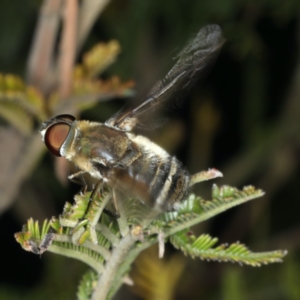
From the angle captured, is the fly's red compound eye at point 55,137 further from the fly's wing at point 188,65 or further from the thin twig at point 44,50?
the thin twig at point 44,50

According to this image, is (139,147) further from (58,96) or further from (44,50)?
(44,50)

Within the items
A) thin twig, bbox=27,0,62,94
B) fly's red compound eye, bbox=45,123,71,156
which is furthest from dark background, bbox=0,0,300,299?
fly's red compound eye, bbox=45,123,71,156

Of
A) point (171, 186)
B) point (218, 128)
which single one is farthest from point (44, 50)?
point (218, 128)

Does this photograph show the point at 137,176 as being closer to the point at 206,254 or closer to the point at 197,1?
the point at 206,254

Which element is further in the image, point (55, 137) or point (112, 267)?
point (55, 137)

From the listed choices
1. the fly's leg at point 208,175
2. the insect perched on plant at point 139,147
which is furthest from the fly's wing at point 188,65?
the fly's leg at point 208,175

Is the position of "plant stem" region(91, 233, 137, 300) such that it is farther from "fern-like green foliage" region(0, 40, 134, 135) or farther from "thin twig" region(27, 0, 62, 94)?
"thin twig" region(27, 0, 62, 94)

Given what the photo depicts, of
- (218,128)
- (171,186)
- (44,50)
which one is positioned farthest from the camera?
(218,128)

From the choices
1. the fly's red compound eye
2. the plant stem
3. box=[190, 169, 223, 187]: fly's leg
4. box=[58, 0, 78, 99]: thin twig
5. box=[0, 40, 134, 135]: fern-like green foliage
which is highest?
box=[58, 0, 78, 99]: thin twig
